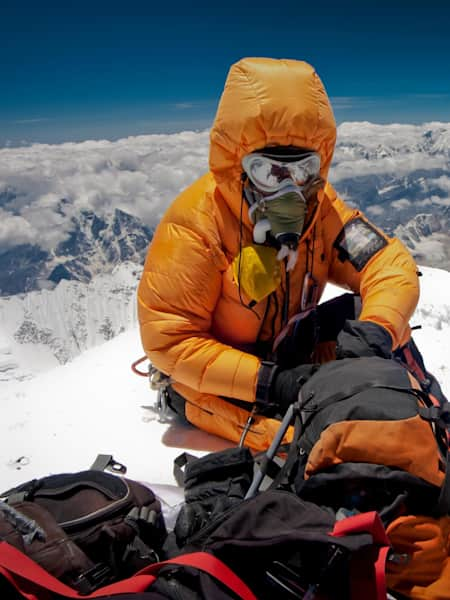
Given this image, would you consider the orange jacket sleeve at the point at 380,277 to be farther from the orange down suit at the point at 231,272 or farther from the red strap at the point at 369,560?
the red strap at the point at 369,560

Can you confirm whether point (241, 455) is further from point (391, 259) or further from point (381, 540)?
point (391, 259)

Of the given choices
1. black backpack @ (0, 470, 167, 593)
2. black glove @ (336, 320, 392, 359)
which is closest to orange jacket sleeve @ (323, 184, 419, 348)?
black glove @ (336, 320, 392, 359)

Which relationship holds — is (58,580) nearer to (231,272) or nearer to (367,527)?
(367,527)

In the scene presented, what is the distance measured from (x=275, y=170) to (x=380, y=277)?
115 cm

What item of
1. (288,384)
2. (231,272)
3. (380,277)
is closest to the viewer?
(288,384)

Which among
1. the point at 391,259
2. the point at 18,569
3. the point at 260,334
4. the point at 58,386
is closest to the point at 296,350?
the point at 260,334

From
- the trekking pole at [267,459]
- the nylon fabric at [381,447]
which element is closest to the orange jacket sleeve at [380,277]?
the trekking pole at [267,459]

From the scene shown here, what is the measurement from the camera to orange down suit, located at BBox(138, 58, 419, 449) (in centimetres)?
275

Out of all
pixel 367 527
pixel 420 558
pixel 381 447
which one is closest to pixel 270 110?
pixel 381 447

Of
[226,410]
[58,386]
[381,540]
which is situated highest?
[381,540]

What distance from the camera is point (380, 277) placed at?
333 cm

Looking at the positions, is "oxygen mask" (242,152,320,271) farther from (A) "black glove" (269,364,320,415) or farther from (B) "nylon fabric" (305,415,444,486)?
(B) "nylon fabric" (305,415,444,486)

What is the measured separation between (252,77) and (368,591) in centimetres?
260

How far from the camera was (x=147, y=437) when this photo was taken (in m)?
3.54
